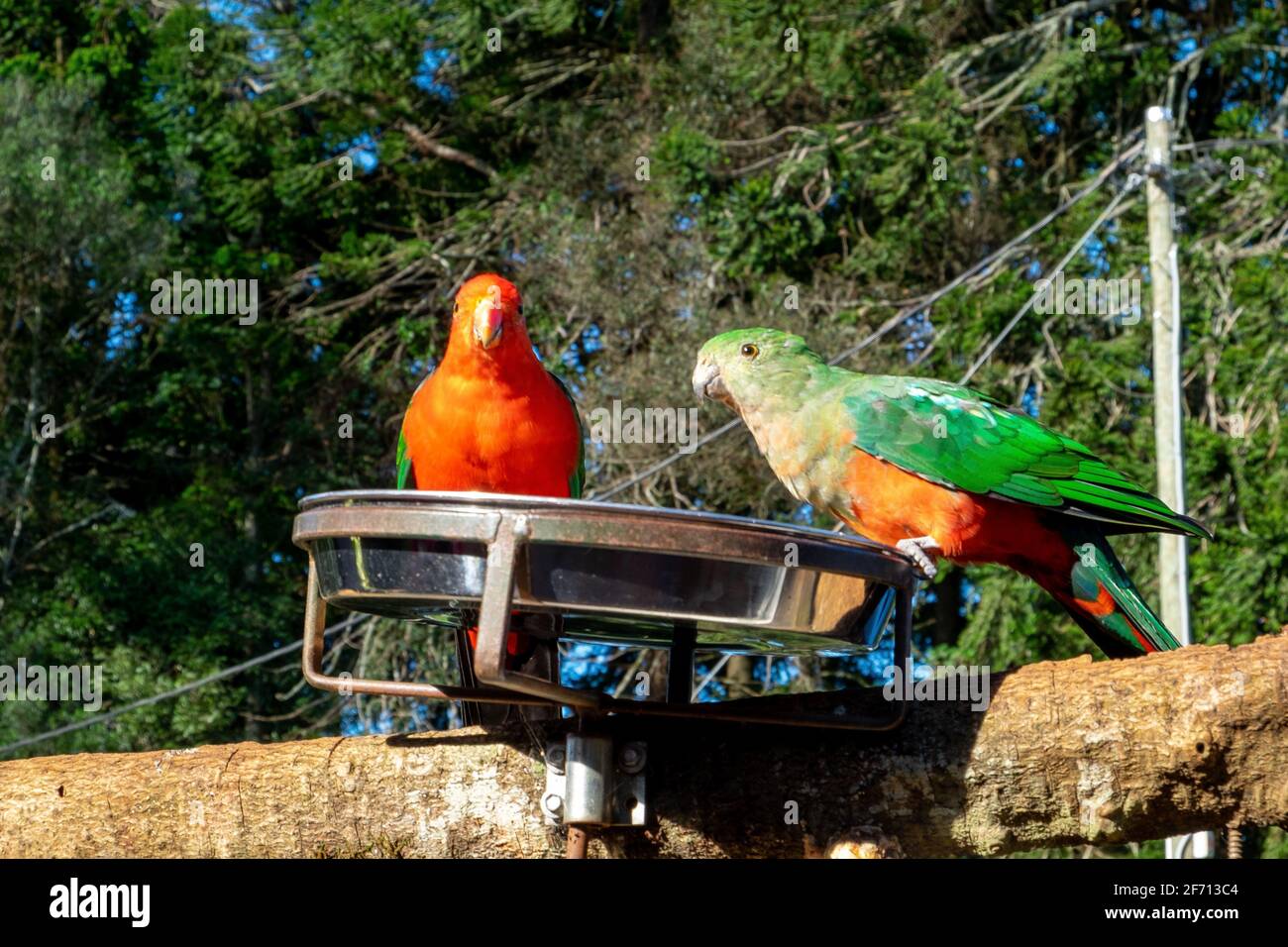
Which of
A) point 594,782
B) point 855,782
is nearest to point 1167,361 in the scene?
point 855,782

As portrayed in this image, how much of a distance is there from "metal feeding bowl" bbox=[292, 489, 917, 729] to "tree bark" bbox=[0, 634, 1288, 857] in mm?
282

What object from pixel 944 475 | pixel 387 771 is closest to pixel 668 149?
pixel 944 475

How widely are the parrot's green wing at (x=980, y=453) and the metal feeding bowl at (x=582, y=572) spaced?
1.55 m

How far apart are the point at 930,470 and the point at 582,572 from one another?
202 cm

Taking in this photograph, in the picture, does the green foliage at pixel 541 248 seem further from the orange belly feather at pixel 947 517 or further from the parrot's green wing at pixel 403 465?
the parrot's green wing at pixel 403 465

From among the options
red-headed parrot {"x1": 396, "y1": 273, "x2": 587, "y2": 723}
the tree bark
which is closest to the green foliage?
red-headed parrot {"x1": 396, "y1": 273, "x2": 587, "y2": 723}

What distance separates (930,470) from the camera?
3902 millimetres

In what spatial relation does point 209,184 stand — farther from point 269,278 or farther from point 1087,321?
point 1087,321

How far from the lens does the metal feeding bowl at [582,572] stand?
2.02 m

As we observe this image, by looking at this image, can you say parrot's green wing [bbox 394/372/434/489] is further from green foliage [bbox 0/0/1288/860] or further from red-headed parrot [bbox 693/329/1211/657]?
green foliage [bbox 0/0/1288/860]

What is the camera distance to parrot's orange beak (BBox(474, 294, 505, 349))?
3.73m

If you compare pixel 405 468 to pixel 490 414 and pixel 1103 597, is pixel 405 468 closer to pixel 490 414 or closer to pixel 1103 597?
pixel 490 414

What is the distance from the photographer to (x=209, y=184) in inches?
532

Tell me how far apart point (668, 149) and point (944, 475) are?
7.20 m
